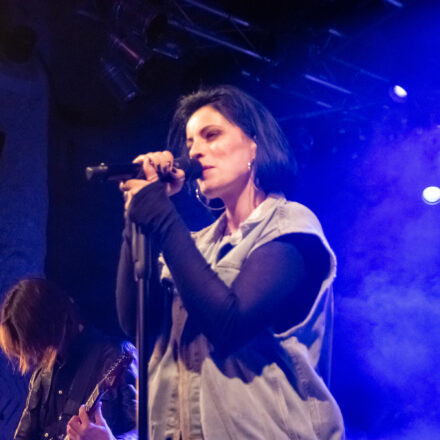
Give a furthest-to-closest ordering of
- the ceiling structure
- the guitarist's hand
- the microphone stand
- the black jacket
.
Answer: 1. the ceiling structure
2. the black jacket
3. the guitarist's hand
4. the microphone stand

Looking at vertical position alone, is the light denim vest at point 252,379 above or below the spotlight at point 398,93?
above

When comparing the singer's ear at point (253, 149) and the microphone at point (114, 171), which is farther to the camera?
the singer's ear at point (253, 149)

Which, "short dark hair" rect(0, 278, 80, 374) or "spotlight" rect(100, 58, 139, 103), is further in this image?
"spotlight" rect(100, 58, 139, 103)

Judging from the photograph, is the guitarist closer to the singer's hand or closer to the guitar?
the guitar

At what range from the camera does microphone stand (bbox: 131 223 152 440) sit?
121cm

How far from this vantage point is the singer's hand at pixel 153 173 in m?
1.43

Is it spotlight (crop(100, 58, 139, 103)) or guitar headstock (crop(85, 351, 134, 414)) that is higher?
spotlight (crop(100, 58, 139, 103))

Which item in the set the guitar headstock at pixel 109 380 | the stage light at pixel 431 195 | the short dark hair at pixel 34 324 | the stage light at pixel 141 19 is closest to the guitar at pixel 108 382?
the guitar headstock at pixel 109 380

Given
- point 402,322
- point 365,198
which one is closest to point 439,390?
point 402,322

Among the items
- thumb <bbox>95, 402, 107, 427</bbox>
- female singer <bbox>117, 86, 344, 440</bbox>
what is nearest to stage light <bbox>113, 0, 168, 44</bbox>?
female singer <bbox>117, 86, 344, 440</bbox>

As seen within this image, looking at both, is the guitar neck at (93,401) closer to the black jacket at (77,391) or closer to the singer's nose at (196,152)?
the black jacket at (77,391)

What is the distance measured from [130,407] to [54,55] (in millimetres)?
3148

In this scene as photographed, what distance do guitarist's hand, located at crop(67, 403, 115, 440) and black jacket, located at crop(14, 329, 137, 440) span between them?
0.13 metres

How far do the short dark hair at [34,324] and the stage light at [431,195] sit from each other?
3.27 metres
